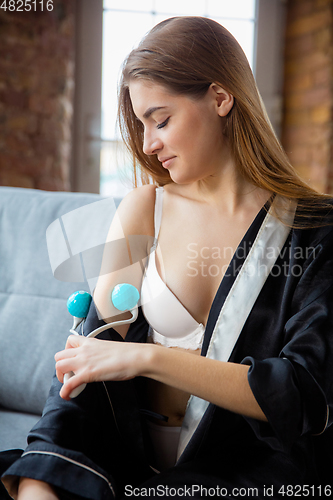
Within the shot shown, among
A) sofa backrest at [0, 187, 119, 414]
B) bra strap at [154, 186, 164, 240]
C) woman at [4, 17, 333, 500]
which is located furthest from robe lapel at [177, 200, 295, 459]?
sofa backrest at [0, 187, 119, 414]

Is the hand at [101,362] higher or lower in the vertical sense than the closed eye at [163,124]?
lower

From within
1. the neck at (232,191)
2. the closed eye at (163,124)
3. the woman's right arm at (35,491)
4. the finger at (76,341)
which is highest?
the closed eye at (163,124)

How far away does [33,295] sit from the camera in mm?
1253

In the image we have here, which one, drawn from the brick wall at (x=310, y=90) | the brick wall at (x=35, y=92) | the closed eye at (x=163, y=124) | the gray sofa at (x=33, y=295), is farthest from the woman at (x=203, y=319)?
the brick wall at (x=310, y=90)

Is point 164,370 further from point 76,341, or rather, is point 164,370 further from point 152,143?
point 152,143

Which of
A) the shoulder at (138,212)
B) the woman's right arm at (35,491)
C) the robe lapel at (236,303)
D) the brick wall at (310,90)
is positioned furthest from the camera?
the brick wall at (310,90)

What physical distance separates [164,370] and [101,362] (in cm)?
10

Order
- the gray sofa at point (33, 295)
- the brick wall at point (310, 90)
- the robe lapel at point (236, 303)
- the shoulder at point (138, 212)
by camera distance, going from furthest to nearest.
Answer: the brick wall at point (310, 90)
the gray sofa at point (33, 295)
the shoulder at point (138, 212)
the robe lapel at point (236, 303)

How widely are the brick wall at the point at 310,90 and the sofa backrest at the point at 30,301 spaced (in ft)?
4.38

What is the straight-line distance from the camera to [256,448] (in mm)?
845

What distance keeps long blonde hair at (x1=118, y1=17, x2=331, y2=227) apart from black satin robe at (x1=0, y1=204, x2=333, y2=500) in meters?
0.09

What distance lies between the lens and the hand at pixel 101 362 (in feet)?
2.27

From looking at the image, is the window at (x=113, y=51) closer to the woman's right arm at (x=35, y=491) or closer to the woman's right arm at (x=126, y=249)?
the woman's right arm at (x=126, y=249)

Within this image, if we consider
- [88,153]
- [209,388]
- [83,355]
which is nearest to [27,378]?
[83,355]
